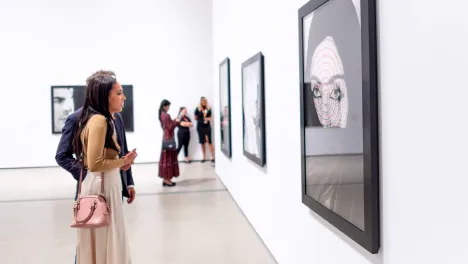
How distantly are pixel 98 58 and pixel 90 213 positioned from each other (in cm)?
1118

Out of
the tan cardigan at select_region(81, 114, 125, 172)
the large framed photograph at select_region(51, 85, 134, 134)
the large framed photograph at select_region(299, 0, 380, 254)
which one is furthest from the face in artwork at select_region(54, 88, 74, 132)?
the large framed photograph at select_region(299, 0, 380, 254)

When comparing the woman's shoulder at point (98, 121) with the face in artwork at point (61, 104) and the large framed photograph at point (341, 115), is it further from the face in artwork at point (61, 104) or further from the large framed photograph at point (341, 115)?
the face in artwork at point (61, 104)

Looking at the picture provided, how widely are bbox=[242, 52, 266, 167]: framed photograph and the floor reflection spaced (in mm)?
1687

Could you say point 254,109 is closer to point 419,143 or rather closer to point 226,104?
point 226,104

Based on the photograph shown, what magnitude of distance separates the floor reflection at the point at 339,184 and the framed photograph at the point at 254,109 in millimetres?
1687

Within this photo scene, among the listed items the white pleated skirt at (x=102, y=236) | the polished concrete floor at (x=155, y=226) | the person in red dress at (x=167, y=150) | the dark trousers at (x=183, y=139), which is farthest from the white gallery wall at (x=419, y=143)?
the dark trousers at (x=183, y=139)

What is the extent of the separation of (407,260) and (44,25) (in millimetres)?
13424

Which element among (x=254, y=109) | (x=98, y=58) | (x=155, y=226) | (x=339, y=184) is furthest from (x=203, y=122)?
(x=339, y=184)

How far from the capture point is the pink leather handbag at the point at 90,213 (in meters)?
3.03

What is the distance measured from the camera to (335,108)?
8.61 feet

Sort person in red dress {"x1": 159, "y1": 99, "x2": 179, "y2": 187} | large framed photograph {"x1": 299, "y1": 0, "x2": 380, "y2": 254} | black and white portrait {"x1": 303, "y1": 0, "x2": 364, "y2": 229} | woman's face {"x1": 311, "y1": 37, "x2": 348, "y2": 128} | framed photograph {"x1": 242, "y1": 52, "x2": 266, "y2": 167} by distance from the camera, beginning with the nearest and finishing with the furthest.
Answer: large framed photograph {"x1": 299, "y1": 0, "x2": 380, "y2": 254} → black and white portrait {"x1": 303, "y1": 0, "x2": 364, "y2": 229} → woman's face {"x1": 311, "y1": 37, "x2": 348, "y2": 128} → framed photograph {"x1": 242, "y1": 52, "x2": 266, "y2": 167} → person in red dress {"x1": 159, "y1": 99, "x2": 179, "y2": 187}

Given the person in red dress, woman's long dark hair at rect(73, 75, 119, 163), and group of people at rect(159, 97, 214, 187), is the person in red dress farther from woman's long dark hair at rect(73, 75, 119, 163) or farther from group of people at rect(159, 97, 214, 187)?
woman's long dark hair at rect(73, 75, 119, 163)

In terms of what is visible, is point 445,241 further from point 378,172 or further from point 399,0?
point 399,0

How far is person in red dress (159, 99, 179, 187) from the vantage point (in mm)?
9156
